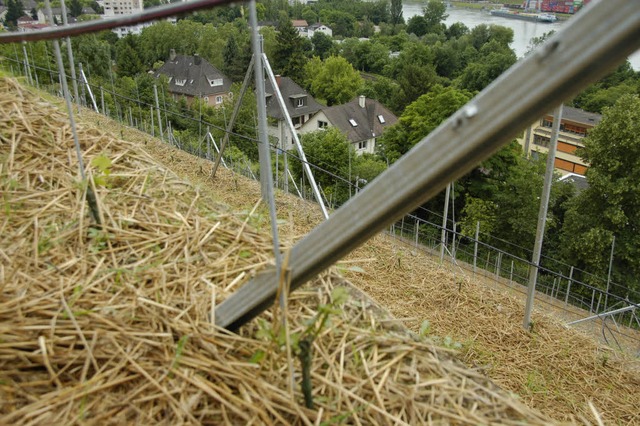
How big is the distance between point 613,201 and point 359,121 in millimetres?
14228

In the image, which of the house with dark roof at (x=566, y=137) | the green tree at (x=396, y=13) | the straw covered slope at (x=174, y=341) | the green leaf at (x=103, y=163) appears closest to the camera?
the straw covered slope at (x=174, y=341)

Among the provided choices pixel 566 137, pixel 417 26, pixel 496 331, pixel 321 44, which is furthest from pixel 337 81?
pixel 496 331

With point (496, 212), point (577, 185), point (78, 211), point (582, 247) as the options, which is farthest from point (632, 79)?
point (78, 211)

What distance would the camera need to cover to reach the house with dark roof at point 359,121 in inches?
956

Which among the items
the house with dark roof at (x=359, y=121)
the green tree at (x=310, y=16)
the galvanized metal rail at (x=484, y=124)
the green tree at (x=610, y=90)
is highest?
the galvanized metal rail at (x=484, y=124)

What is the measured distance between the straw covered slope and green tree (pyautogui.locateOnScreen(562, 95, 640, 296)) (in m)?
12.3

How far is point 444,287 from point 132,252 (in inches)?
162

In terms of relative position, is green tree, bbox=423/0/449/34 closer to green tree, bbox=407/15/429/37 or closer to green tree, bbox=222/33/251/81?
green tree, bbox=407/15/429/37

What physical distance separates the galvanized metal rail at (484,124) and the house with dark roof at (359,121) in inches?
901

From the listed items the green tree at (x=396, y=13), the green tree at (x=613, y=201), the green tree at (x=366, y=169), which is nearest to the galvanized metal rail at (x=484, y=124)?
the green tree at (x=613, y=201)

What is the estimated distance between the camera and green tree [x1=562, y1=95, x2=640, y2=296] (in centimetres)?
1205

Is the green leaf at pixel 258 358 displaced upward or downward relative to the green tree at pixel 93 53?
upward

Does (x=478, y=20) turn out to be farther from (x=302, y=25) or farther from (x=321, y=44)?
(x=302, y=25)

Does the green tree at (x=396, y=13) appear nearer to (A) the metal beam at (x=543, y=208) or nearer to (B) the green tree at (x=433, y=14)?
(B) the green tree at (x=433, y=14)
